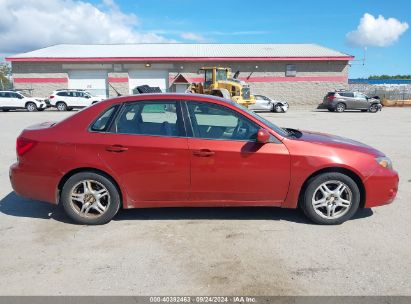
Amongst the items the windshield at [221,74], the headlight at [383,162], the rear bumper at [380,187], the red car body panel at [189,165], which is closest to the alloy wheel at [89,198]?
the red car body panel at [189,165]

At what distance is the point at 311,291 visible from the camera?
293 cm

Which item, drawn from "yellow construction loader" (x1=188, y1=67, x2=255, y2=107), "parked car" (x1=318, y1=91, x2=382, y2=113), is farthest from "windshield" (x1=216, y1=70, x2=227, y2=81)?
"parked car" (x1=318, y1=91, x2=382, y2=113)

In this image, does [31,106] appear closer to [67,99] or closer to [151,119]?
[67,99]

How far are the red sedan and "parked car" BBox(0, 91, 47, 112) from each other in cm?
2335

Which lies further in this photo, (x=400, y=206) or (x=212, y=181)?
(x=400, y=206)

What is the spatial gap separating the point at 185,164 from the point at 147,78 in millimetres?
28665

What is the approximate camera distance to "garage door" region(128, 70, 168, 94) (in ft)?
103

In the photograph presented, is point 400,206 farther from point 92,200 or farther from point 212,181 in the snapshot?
point 92,200

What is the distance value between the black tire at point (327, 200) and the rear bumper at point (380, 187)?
5.4 inches

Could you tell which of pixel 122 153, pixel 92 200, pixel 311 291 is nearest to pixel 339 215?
pixel 311 291

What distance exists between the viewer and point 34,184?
423 centimetres

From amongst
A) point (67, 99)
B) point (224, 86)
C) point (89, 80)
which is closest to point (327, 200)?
point (224, 86)

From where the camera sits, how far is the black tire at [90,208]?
4159 mm

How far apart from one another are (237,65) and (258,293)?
2962cm
